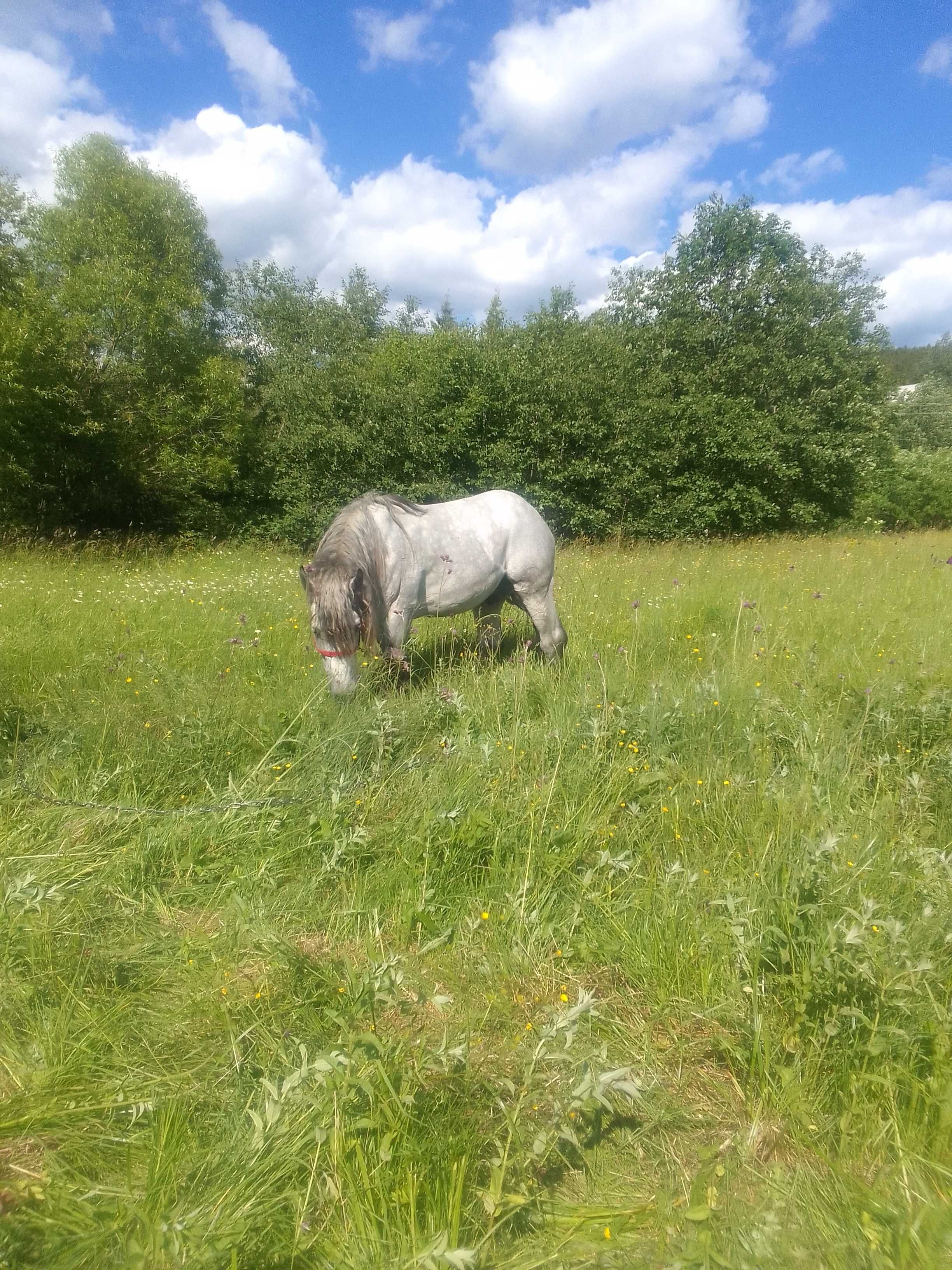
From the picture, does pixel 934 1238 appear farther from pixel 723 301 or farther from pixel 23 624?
pixel 723 301

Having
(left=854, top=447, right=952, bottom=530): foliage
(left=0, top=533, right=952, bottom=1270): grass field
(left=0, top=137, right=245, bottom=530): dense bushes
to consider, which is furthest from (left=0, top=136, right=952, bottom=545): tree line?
(left=0, top=533, right=952, bottom=1270): grass field

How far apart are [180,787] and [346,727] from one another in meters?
0.85

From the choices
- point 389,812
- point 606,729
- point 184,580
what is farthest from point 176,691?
point 184,580

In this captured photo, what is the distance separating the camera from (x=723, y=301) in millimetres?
15250

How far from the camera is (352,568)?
379 centimetres

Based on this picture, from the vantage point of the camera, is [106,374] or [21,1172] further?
[106,374]

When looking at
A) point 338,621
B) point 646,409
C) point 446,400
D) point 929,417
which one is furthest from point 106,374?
point 929,417

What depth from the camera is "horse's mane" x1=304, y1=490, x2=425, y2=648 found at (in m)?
3.66

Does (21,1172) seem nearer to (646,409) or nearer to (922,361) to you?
(646,409)

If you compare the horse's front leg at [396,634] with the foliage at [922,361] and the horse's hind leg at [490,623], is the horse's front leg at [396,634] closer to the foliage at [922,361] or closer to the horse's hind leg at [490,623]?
the horse's hind leg at [490,623]

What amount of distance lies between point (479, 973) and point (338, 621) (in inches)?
85.6

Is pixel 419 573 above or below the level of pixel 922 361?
below

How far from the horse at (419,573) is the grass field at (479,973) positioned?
477mm

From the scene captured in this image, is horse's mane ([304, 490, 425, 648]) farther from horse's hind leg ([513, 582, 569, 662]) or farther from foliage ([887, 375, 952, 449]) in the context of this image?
foliage ([887, 375, 952, 449])
